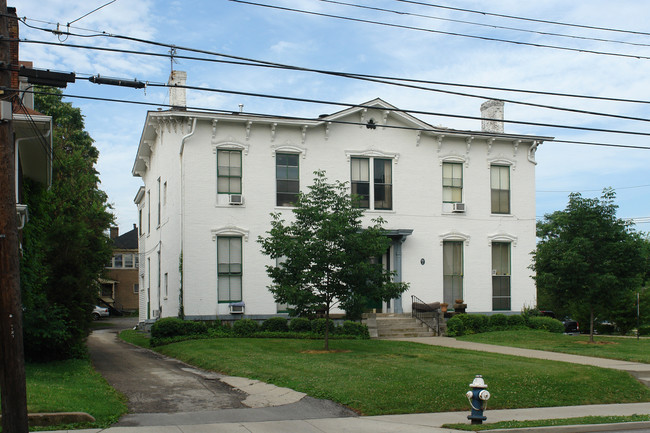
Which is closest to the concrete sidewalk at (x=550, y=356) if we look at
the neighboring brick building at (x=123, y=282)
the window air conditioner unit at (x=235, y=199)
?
the window air conditioner unit at (x=235, y=199)

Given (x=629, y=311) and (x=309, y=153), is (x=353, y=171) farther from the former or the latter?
(x=629, y=311)

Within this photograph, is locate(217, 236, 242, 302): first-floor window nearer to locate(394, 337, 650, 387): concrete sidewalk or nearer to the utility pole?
locate(394, 337, 650, 387): concrete sidewalk

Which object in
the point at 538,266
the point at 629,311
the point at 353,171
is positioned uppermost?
the point at 353,171

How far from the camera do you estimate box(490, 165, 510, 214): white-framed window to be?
30.6 metres

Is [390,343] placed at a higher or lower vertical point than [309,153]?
lower

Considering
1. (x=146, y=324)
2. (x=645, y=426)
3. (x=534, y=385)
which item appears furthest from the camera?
(x=146, y=324)

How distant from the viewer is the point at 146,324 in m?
32.0

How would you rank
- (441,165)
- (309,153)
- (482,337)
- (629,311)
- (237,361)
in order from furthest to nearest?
(629,311), (441,165), (309,153), (482,337), (237,361)

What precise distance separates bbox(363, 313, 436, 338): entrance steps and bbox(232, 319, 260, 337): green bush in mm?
4329

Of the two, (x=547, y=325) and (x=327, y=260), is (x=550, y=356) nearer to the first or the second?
(x=327, y=260)

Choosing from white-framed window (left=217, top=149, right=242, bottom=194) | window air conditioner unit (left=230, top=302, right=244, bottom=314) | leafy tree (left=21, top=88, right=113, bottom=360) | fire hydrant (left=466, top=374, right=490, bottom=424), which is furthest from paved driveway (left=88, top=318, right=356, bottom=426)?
white-framed window (left=217, top=149, right=242, bottom=194)

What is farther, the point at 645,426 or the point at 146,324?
the point at 146,324

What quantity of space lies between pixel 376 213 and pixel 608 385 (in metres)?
14.3

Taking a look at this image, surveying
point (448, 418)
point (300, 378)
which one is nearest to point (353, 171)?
point (300, 378)
